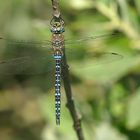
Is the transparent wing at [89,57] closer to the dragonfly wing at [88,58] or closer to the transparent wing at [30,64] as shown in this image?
the dragonfly wing at [88,58]

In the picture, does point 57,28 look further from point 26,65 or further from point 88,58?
point 88,58

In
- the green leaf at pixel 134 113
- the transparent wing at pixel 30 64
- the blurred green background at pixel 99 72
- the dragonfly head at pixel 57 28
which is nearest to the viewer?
the dragonfly head at pixel 57 28

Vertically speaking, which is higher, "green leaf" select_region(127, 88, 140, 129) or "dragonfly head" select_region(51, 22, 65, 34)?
"dragonfly head" select_region(51, 22, 65, 34)

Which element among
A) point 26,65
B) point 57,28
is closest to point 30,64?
point 26,65

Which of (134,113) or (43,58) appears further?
(134,113)

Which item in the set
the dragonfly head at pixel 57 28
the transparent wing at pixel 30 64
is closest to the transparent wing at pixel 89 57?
the transparent wing at pixel 30 64

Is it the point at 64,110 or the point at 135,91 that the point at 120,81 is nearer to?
the point at 135,91

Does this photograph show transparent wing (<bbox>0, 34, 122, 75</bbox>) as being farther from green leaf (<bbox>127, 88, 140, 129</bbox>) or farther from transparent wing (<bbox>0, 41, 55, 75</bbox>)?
green leaf (<bbox>127, 88, 140, 129</bbox>)

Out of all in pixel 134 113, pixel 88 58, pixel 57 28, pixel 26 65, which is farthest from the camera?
pixel 88 58

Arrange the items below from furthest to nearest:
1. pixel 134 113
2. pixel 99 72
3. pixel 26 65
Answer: pixel 99 72
pixel 134 113
pixel 26 65

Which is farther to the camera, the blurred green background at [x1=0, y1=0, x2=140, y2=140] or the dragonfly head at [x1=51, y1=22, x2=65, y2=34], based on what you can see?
the blurred green background at [x1=0, y1=0, x2=140, y2=140]

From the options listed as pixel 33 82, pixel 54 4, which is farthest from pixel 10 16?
pixel 54 4

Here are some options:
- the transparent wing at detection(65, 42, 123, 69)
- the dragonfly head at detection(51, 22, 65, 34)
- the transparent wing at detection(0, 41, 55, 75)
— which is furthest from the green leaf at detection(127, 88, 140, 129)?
the dragonfly head at detection(51, 22, 65, 34)

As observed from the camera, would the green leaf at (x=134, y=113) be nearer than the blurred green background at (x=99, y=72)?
Yes
